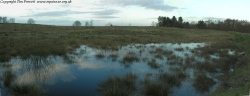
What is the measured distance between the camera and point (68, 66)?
1424 cm

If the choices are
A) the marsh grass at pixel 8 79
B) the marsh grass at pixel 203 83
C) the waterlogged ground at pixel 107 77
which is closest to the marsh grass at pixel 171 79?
the waterlogged ground at pixel 107 77

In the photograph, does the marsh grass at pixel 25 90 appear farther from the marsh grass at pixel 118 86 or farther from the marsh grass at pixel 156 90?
the marsh grass at pixel 156 90

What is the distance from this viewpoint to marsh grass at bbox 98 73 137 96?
28.6ft

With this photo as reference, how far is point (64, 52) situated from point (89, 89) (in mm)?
9708

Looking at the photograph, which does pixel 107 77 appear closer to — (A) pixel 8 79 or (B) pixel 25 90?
(B) pixel 25 90

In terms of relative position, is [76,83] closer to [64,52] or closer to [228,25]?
[64,52]

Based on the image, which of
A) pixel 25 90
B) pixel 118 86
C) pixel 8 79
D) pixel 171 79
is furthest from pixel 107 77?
pixel 8 79

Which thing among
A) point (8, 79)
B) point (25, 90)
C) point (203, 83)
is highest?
point (8, 79)

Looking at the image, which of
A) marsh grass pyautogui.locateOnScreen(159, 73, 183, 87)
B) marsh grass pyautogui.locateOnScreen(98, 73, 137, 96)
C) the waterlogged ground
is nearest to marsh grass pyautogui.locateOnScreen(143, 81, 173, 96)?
the waterlogged ground

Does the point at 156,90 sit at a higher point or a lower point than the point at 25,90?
lower

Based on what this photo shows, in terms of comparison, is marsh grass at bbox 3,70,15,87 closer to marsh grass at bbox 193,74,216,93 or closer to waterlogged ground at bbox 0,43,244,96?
waterlogged ground at bbox 0,43,244,96

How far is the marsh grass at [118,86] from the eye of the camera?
28.6ft

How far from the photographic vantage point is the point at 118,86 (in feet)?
30.6

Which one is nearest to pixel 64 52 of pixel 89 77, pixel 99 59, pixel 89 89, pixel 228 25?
pixel 99 59
